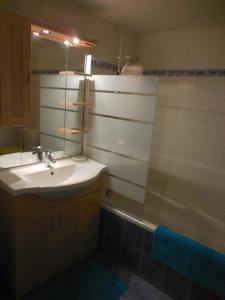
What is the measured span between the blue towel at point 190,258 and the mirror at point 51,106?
46.4 inches

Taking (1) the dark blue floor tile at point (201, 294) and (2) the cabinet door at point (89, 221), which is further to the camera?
(2) the cabinet door at point (89, 221)

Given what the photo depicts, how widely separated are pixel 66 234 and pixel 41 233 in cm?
25

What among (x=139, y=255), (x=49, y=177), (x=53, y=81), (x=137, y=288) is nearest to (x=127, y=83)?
(x=53, y=81)

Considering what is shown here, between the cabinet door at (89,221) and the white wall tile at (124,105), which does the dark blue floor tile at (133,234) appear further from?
the white wall tile at (124,105)

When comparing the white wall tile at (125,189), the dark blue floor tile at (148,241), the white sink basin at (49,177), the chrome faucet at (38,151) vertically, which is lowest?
the dark blue floor tile at (148,241)

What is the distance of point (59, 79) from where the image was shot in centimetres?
203

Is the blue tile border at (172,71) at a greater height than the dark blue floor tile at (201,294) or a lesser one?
greater

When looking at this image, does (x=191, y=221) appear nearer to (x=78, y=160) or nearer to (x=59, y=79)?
(x=78, y=160)

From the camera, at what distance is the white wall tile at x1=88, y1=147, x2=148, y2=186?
191 centimetres

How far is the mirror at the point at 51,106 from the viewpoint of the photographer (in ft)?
5.87

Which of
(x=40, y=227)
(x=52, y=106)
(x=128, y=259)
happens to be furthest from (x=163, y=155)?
(x=40, y=227)

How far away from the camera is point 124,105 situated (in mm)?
1930

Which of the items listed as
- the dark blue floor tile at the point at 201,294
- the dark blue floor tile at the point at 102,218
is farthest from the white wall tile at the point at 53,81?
the dark blue floor tile at the point at 201,294

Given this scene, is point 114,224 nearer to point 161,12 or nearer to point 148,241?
point 148,241
